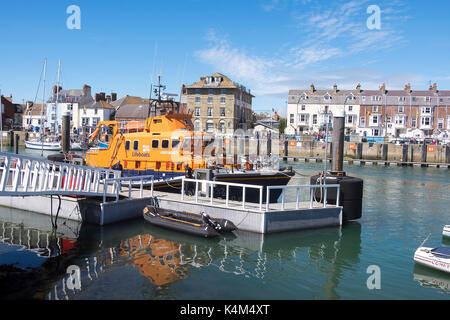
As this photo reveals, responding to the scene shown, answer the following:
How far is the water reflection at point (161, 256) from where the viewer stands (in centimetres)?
900

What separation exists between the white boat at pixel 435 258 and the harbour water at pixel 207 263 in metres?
0.24

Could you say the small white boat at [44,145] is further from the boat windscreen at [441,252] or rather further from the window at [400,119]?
the boat windscreen at [441,252]

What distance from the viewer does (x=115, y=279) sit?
9.33 meters

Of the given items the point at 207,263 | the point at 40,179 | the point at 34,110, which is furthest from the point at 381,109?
the point at 34,110

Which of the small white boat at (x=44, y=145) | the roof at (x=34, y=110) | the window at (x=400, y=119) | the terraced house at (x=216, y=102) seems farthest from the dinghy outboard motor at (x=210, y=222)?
the roof at (x=34, y=110)

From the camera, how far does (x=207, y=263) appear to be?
422 inches

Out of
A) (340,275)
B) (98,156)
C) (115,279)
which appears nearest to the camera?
(115,279)

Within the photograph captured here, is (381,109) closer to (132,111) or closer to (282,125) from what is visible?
(282,125)

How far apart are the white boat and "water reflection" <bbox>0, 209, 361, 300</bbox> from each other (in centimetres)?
182

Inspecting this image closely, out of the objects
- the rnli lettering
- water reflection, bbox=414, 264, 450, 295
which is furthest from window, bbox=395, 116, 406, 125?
water reflection, bbox=414, 264, 450, 295
